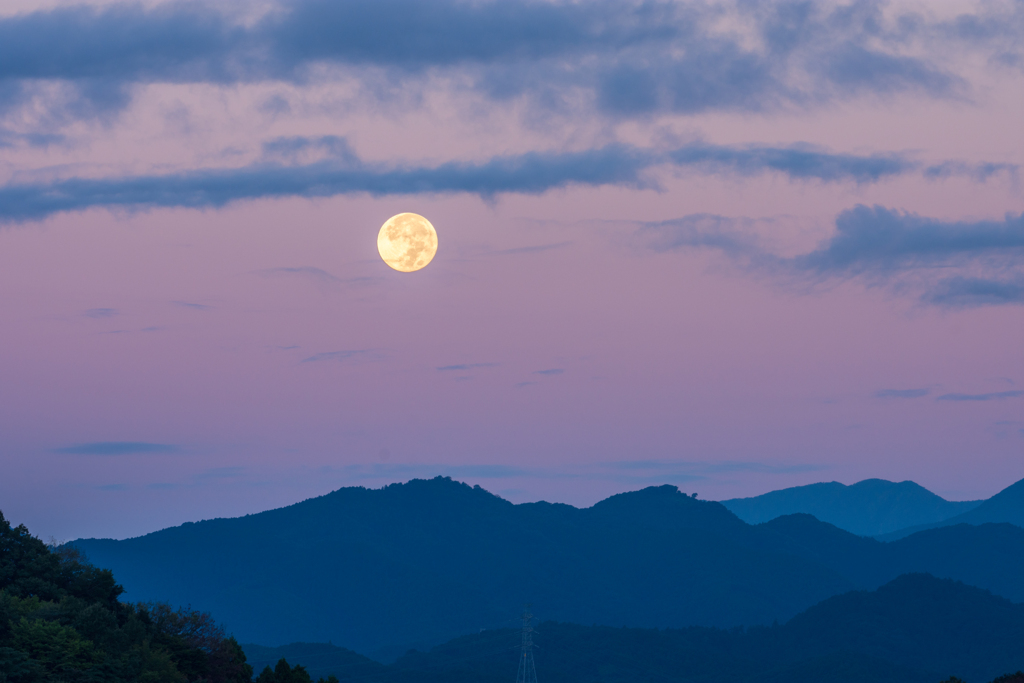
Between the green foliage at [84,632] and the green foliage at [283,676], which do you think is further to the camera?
the green foliage at [283,676]

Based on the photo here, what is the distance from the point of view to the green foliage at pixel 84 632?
78688 mm

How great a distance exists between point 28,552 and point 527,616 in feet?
341

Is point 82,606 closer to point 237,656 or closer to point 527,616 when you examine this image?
point 237,656

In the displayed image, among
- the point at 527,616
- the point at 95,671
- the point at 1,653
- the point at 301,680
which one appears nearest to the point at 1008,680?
the point at 301,680

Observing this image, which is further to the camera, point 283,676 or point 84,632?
point 283,676

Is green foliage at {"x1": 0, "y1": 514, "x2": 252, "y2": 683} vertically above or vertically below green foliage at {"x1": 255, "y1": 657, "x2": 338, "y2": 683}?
above

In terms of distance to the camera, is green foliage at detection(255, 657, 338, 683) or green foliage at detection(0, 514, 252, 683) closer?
green foliage at detection(0, 514, 252, 683)

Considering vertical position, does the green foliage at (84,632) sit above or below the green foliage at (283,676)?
above

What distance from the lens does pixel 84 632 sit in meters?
84.0

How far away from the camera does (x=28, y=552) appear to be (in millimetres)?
93438

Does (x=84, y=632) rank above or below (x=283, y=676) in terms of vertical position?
above

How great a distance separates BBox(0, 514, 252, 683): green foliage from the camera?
258 feet

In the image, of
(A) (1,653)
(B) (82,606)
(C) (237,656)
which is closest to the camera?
(A) (1,653)

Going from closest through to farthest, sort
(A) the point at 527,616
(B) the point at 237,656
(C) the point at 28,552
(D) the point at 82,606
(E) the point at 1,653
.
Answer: (E) the point at 1,653
(D) the point at 82,606
(C) the point at 28,552
(B) the point at 237,656
(A) the point at 527,616
